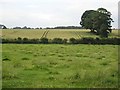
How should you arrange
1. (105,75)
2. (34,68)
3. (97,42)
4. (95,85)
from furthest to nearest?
(97,42), (34,68), (105,75), (95,85)

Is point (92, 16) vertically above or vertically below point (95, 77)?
above

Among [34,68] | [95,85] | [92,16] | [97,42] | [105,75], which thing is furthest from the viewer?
[92,16]

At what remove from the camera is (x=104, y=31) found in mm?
86125

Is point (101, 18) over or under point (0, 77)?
over

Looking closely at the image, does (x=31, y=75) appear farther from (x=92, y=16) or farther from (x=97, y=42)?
(x=92, y=16)

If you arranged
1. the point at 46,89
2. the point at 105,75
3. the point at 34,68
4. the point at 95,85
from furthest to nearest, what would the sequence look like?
Answer: the point at 34,68 < the point at 105,75 < the point at 95,85 < the point at 46,89

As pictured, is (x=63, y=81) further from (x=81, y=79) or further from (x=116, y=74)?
(x=116, y=74)

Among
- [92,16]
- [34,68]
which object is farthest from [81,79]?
[92,16]

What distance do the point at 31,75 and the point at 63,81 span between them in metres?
2.95

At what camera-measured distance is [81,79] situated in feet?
50.1

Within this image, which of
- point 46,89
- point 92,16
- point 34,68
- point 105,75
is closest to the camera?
point 46,89

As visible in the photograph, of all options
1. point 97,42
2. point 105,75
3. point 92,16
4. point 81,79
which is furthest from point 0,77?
point 92,16

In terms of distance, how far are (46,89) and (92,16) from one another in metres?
83.1

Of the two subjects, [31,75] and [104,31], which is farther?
[104,31]
